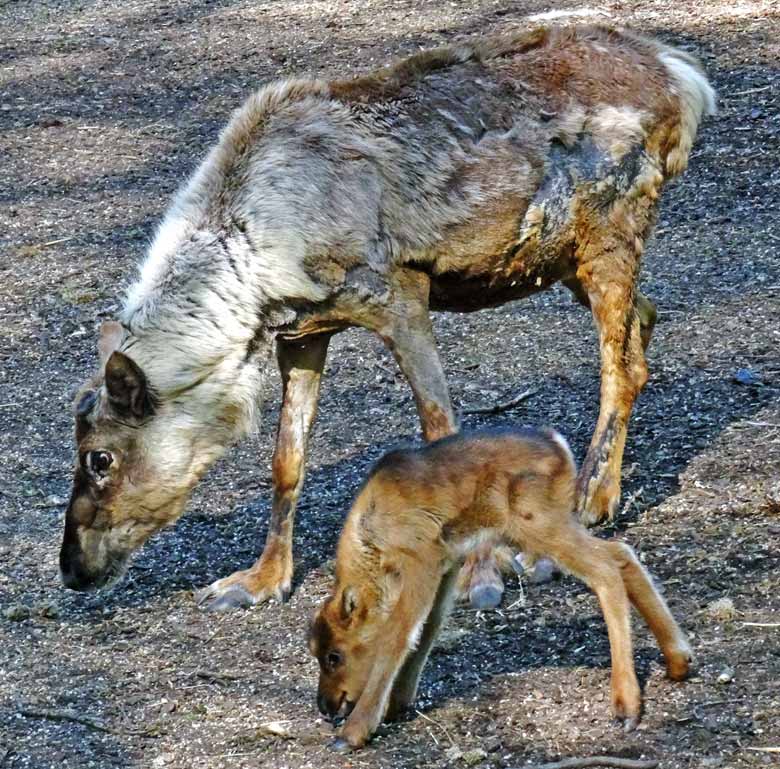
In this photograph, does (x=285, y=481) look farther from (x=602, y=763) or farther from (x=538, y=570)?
(x=602, y=763)

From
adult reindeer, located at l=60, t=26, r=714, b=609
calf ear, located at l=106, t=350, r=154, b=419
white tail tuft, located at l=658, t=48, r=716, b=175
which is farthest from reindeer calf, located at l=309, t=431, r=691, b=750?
white tail tuft, located at l=658, t=48, r=716, b=175

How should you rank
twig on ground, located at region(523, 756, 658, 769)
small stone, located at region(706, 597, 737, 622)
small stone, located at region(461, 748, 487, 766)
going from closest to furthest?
twig on ground, located at region(523, 756, 658, 769) → small stone, located at region(461, 748, 487, 766) → small stone, located at region(706, 597, 737, 622)

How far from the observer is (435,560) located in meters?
5.20

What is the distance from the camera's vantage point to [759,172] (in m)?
11.2

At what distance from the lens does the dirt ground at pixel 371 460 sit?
17.5 ft

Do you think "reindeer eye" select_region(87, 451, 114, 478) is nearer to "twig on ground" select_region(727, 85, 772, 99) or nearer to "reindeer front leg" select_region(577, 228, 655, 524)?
"reindeer front leg" select_region(577, 228, 655, 524)

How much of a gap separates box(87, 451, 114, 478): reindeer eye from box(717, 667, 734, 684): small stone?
8.80 ft

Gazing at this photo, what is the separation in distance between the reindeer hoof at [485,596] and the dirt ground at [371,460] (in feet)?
0.31

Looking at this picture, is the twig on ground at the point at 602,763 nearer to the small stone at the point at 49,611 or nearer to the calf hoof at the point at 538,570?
the calf hoof at the point at 538,570

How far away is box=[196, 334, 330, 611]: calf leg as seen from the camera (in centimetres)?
663

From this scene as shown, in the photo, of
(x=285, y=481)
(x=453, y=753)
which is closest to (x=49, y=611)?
(x=285, y=481)

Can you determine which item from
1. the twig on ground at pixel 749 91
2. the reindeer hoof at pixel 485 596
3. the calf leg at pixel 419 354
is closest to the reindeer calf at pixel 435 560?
the reindeer hoof at pixel 485 596

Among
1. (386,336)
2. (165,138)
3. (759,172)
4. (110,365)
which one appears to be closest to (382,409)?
(386,336)

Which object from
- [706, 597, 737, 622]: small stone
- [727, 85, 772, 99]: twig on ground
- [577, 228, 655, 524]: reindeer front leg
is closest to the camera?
[706, 597, 737, 622]: small stone
